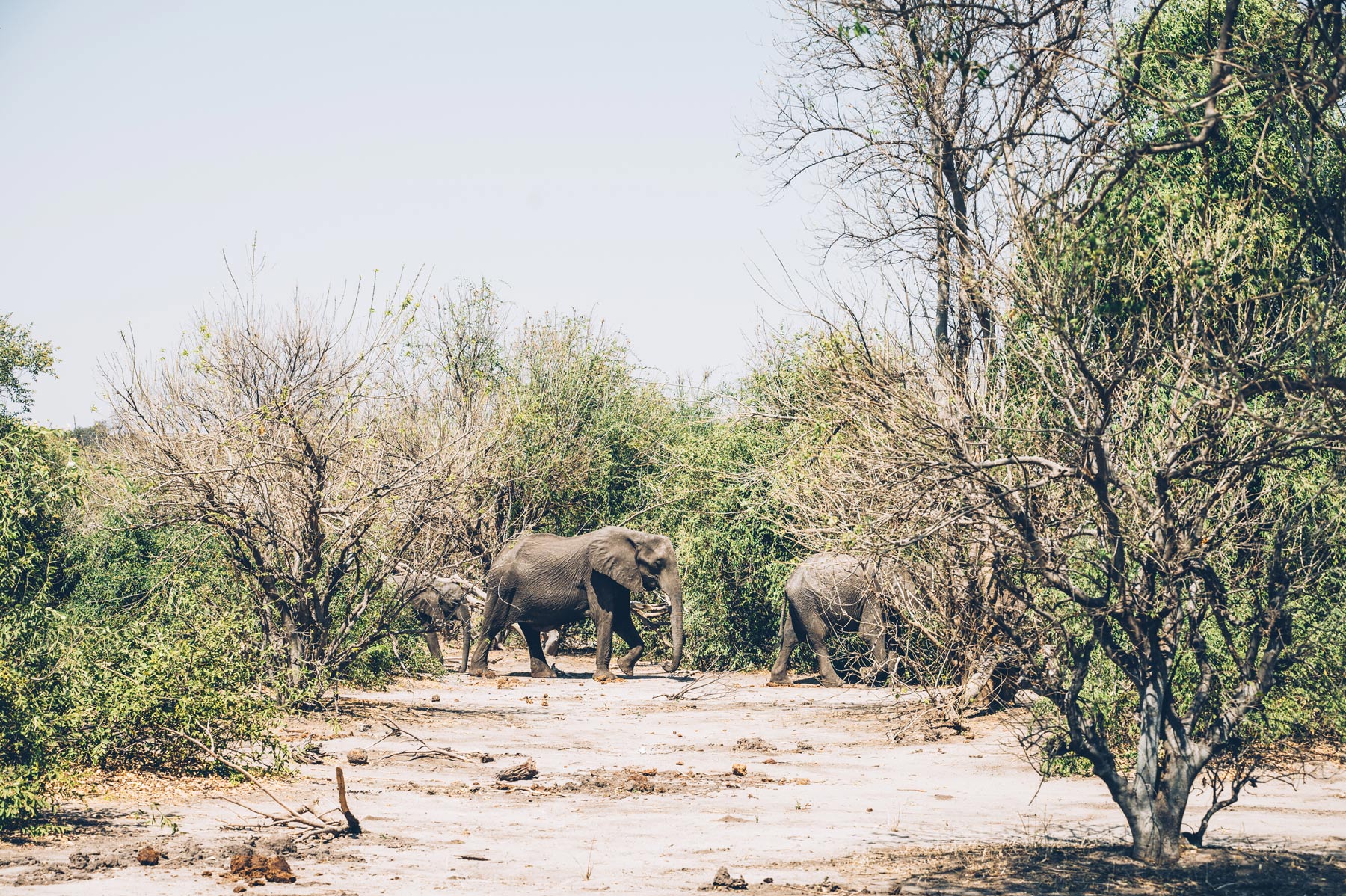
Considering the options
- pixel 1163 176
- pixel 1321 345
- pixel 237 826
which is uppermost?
pixel 1163 176

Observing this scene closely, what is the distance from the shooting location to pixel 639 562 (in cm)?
2500

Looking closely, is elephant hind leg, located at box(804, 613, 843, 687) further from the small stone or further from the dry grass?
the small stone

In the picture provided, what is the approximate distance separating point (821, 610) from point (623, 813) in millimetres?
11177

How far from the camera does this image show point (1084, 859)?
9.09m

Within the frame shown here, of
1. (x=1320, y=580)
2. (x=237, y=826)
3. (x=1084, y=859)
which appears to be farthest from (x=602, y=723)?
(x=1320, y=580)

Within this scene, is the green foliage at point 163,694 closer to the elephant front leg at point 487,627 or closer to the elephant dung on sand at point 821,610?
the elephant dung on sand at point 821,610

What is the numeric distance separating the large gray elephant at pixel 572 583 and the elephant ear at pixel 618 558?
1 cm

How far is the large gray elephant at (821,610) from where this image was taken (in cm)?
2167

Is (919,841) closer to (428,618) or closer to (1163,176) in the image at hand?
(1163,176)

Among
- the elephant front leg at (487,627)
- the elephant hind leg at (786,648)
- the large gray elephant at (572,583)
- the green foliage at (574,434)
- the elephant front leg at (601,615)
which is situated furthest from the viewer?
the green foliage at (574,434)

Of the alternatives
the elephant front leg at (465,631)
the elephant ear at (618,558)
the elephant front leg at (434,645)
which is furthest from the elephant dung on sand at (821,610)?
the elephant front leg at (434,645)

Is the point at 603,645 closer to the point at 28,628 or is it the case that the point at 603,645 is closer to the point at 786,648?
the point at 786,648

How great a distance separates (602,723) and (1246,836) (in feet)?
31.5

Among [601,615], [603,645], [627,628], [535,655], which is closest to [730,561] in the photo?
[627,628]
